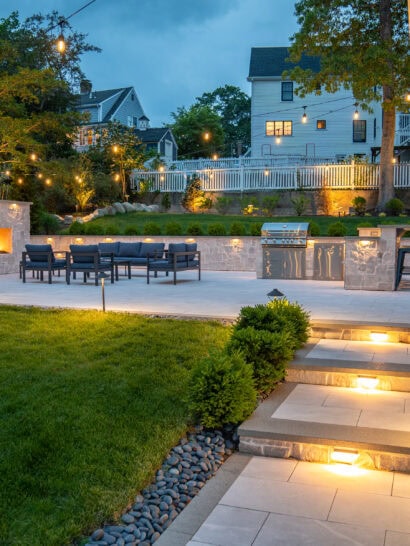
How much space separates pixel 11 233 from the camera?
1488 centimetres

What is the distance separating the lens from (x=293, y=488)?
3.41m

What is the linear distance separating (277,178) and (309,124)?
7.74 meters

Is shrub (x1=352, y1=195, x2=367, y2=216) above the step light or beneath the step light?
above

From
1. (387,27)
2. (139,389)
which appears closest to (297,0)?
(387,27)

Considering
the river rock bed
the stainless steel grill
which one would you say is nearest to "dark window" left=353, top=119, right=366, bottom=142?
the stainless steel grill

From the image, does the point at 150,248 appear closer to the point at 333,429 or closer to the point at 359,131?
the point at 333,429

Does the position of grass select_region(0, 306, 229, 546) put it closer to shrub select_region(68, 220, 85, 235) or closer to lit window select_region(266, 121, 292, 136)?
shrub select_region(68, 220, 85, 235)

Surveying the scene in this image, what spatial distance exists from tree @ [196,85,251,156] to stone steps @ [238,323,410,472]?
41.3 meters

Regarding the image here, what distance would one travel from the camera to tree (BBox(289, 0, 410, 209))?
18.2 m

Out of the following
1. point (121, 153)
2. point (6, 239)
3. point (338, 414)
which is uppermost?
point (121, 153)

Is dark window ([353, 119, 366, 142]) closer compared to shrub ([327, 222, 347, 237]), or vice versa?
shrub ([327, 222, 347, 237])

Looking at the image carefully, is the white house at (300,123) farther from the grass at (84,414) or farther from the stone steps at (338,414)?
the stone steps at (338,414)

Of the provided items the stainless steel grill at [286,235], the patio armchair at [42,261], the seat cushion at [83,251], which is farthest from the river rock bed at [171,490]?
the stainless steel grill at [286,235]

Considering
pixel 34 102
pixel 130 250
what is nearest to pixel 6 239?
pixel 130 250
